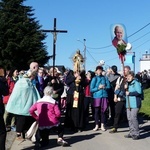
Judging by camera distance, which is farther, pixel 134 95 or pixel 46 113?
pixel 134 95

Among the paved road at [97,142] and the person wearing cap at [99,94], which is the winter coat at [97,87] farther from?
the paved road at [97,142]

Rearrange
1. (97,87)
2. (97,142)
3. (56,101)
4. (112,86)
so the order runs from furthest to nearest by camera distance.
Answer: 1. (112,86)
2. (97,87)
3. (56,101)
4. (97,142)

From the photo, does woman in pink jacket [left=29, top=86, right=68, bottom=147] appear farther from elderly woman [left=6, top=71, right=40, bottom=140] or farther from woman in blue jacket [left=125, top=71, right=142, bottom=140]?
woman in blue jacket [left=125, top=71, right=142, bottom=140]

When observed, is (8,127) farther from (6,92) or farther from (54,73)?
(6,92)

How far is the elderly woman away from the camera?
28.2 ft

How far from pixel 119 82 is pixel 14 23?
38.5 meters

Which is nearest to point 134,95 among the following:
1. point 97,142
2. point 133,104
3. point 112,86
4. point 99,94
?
point 133,104

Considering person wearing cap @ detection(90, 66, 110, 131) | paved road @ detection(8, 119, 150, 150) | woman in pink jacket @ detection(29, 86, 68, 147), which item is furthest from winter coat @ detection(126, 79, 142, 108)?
woman in pink jacket @ detection(29, 86, 68, 147)

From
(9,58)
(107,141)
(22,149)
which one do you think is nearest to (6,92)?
(22,149)

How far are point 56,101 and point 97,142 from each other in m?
1.60

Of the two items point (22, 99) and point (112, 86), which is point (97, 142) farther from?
point (112, 86)

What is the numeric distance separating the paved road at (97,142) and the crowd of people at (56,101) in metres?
0.21

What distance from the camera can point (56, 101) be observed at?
400 inches

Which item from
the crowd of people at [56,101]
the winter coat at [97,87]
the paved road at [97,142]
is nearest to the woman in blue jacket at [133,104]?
the crowd of people at [56,101]
